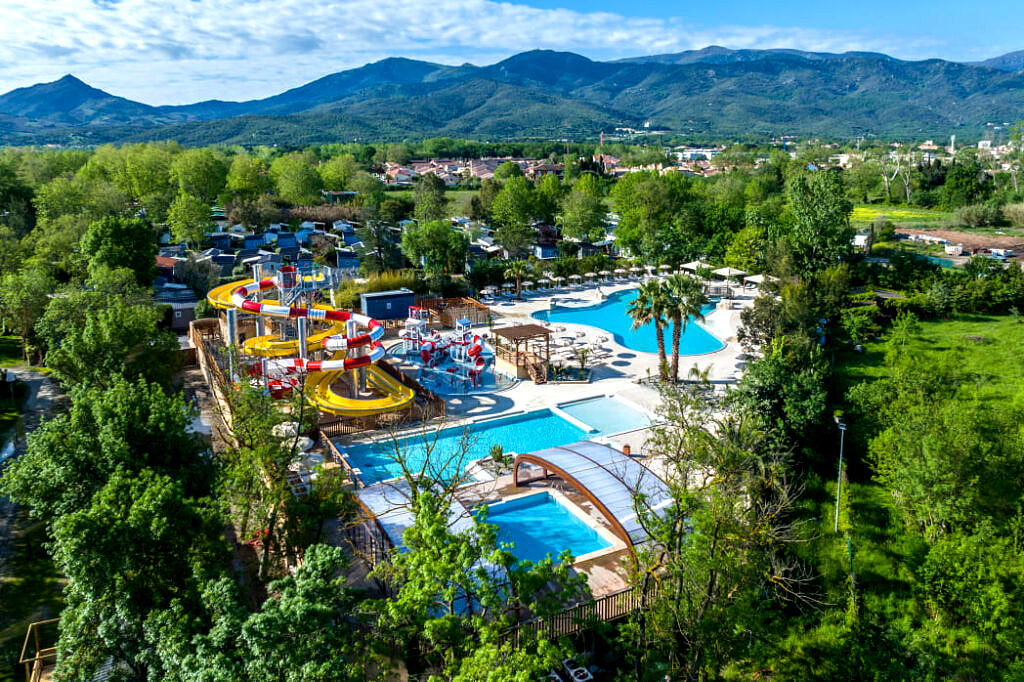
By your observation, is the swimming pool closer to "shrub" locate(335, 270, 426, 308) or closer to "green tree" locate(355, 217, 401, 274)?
"shrub" locate(335, 270, 426, 308)

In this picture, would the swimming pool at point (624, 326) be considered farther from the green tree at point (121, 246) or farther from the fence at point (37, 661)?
the fence at point (37, 661)

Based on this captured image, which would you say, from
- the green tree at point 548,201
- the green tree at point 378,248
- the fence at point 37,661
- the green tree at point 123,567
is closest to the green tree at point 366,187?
the green tree at point 548,201

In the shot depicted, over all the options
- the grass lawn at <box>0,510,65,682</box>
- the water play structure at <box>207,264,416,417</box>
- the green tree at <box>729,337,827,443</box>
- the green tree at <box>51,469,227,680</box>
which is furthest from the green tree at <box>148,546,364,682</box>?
the green tree at <box>729,337,827,443</box>

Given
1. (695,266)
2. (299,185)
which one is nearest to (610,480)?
(695,266)

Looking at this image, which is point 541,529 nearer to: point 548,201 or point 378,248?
point 378,248

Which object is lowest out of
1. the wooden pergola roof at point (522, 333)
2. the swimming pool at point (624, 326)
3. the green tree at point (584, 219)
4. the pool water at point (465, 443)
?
the pool water at point (465, 443)
